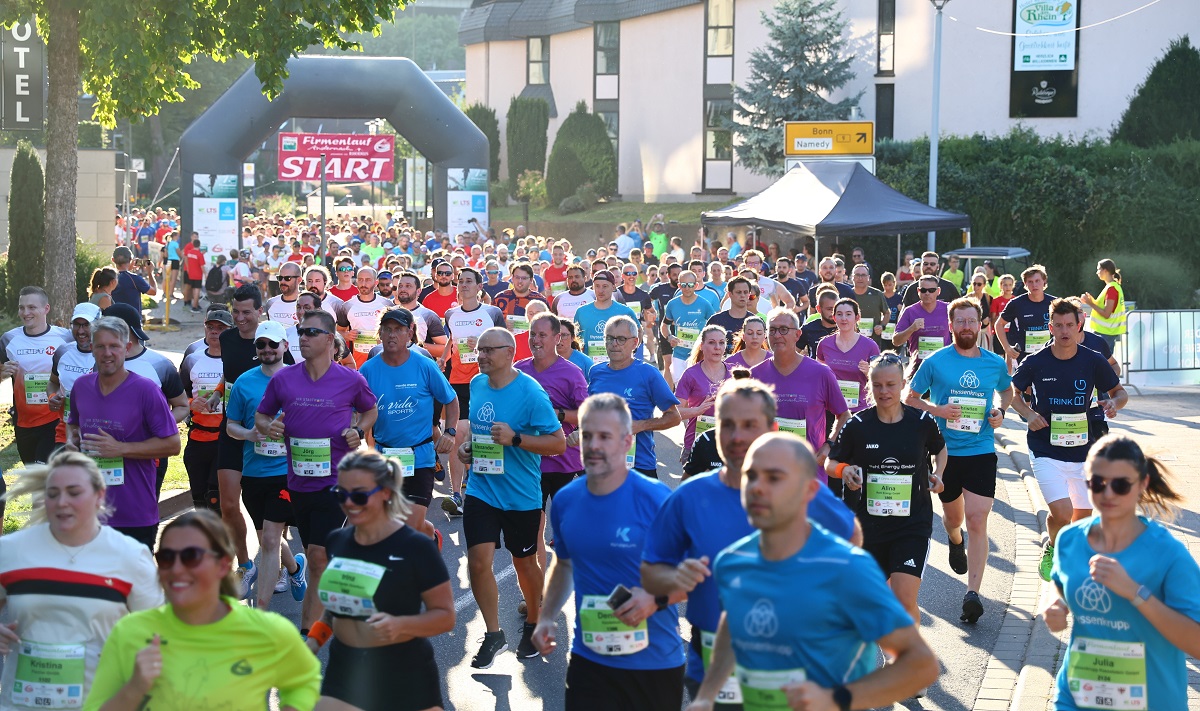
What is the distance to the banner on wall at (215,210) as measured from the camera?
107 feet

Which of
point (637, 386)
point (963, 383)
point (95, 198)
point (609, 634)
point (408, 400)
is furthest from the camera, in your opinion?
point (95, 198)

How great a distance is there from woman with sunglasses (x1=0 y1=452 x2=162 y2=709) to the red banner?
36.5 metres

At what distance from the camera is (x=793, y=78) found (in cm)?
4416

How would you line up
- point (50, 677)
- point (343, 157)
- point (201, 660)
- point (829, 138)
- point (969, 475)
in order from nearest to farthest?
point (201, 660)
point (50, 677)
point (969, 475)
point (829, 138)
point (343, 157)

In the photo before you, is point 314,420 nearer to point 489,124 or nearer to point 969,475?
point 969,475

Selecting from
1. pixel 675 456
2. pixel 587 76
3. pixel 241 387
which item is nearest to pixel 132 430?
pixel 241 387

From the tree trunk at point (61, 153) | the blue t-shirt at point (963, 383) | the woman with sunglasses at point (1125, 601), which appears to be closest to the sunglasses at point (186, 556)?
the woman with sunglasses at point (1125, 601)

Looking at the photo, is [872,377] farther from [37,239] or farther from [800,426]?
[37,239]

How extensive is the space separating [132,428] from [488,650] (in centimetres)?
217

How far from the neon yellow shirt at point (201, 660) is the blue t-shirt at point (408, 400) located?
458cm

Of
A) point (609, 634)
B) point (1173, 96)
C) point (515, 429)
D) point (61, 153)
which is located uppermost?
point (1173, 96)

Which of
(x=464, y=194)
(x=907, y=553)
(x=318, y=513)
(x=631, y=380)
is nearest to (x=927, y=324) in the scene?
(x=631, y=380)

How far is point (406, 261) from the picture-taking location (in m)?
18.7

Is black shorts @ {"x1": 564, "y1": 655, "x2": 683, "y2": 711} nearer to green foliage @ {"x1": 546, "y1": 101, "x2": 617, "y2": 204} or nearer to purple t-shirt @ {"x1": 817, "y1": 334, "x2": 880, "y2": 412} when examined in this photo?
purple t-shirt @ {"x1": 817, "y1": 334, "x2": 880, "y2": 412}
